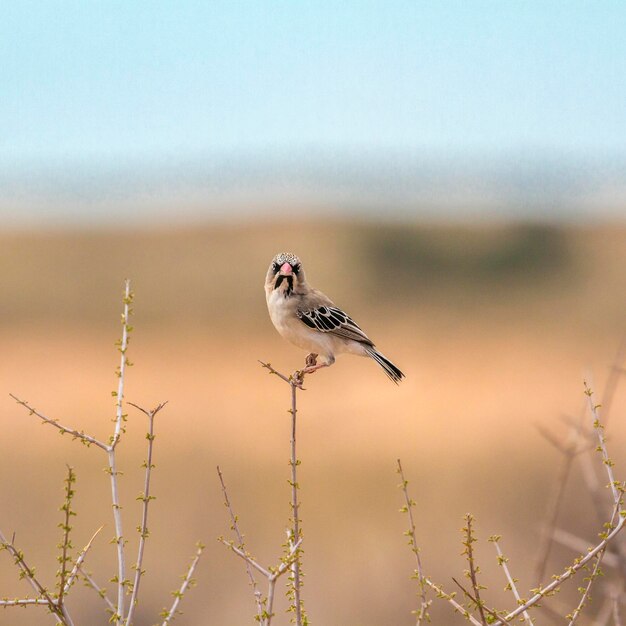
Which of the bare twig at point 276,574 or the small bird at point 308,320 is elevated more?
the small bird at point 308,320

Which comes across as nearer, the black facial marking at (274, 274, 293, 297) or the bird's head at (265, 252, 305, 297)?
the bird's head at (265, 252, 305, 297)

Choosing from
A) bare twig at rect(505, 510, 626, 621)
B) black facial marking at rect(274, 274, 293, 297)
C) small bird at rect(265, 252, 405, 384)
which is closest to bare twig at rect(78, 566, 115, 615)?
bare twig at rect(505, 510, 626, 621)

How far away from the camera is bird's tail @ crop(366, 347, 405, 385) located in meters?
4.93

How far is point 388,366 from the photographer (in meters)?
5.11

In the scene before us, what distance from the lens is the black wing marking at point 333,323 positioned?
519 centimetres

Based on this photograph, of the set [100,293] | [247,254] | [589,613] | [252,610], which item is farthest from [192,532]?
[247,254]

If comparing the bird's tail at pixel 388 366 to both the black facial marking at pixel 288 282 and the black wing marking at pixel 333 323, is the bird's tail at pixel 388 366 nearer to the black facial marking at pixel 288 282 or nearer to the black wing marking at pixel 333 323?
the black wing marking at pixel 333 323

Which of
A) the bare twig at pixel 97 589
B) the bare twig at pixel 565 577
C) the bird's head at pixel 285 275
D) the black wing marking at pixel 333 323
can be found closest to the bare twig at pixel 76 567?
the bare twig at pixel 97 589

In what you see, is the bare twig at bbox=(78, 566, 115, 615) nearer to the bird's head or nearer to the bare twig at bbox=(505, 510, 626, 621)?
the bare twig at bbox=(505, 510, 626, 621)

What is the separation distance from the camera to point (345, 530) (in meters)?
15.3

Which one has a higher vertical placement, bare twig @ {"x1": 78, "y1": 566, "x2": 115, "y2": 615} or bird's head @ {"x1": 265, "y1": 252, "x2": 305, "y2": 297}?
bird's head @ {"x1": 265, "y1": 252, "x2": 305, "y2": 297}

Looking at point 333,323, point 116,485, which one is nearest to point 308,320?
point 333,323

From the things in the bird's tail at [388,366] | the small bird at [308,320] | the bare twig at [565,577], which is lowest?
the bare twig at [565,577]

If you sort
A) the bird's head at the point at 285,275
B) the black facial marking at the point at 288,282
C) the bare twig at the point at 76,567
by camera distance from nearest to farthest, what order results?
1. the bare twig at the point at 76,567
2. the bird's head at the point at 285,275
3. the black facial marking at the point at 288,282
